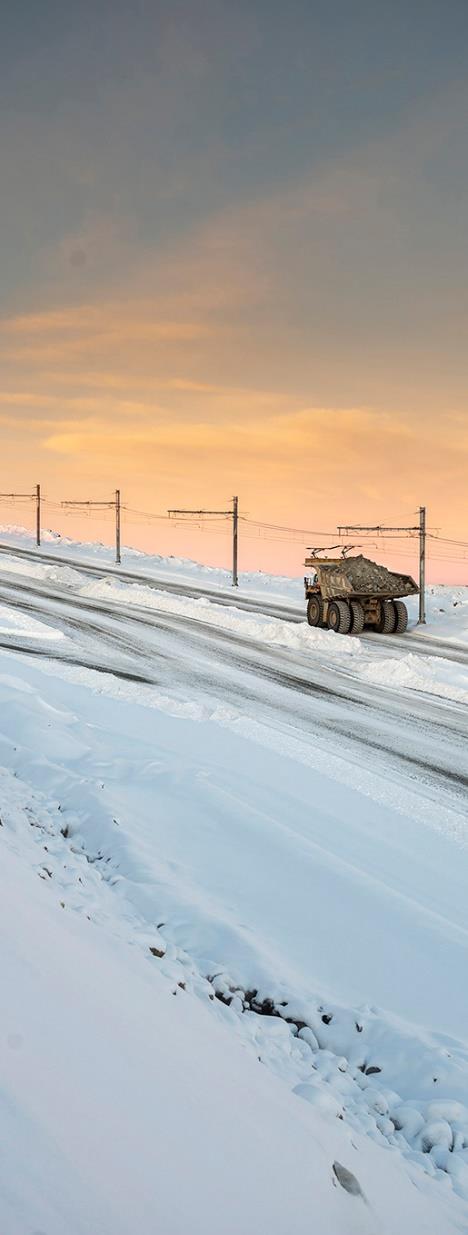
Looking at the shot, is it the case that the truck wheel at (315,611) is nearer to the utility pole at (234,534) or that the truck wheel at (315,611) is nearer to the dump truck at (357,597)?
the dump truck at (357,597)

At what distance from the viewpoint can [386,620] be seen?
26188 millimetres

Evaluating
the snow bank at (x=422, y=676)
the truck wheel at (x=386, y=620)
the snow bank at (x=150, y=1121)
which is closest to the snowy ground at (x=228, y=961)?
the snow bank at (x=150, y=1121)

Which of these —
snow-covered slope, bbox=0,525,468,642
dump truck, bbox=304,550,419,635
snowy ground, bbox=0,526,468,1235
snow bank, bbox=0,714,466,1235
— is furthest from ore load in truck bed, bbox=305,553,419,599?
snow bank, bbox=0,714,466,1235

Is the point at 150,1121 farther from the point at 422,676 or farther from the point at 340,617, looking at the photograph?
the point at 340,617

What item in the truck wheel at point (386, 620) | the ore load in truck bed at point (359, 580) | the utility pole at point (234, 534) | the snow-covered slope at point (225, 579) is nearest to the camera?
the ore load in truck bed at point (359, 580)

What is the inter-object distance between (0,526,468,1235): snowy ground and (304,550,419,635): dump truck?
10.2 meters

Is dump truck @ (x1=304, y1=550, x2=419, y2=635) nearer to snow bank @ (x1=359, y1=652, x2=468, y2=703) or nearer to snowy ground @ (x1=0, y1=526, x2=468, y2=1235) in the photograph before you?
snow bank @ (x1=359, y1=652, x2=468, y2=703)

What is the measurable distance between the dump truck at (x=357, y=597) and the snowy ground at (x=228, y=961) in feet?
33.4

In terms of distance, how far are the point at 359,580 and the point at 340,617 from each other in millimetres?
2006

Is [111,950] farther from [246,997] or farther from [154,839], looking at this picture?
[154,839]

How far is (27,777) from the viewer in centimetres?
948

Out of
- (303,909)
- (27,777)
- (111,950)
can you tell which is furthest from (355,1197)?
(27,777)

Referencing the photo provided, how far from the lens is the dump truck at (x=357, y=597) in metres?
25.4

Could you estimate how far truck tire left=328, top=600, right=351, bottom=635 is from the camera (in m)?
25.2
